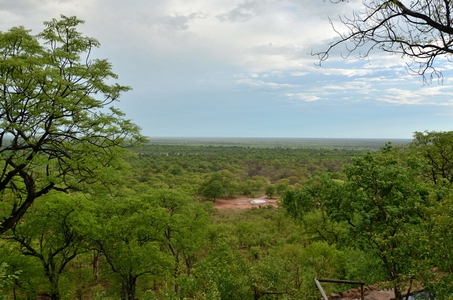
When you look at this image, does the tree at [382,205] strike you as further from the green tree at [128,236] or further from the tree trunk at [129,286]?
the tree trunk at [129,286]

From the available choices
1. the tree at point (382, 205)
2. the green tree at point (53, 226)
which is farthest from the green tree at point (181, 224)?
the tree at point (382, 205)

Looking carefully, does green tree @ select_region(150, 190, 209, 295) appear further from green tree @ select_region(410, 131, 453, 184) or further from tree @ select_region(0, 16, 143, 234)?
green tree @ select_region(410, 131, 453, 184)

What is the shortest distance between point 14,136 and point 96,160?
267 cm

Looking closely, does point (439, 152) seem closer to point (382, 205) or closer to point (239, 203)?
point (382, 205)

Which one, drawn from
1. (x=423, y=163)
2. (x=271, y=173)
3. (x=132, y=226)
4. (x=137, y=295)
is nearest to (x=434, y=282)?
(x=423, y=163)

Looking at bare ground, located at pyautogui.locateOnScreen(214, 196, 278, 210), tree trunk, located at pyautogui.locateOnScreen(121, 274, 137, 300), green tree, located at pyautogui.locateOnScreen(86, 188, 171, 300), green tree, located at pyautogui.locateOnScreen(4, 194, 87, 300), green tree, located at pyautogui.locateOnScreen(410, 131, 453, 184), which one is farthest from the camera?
bare ground, located at pyautogui.locateOnScreen(214, 196, 278, 210)

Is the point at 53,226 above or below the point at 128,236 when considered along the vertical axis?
above

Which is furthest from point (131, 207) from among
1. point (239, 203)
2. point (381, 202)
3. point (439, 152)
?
point (239, 203)

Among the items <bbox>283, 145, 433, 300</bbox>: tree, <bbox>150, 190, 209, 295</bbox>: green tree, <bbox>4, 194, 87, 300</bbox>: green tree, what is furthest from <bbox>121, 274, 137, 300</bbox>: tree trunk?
<bbox>283, 145, 433, 300</bbox>: tree

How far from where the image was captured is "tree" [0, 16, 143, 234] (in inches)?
353

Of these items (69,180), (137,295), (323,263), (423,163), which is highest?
(423,163)

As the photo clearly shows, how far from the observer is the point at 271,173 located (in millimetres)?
70812

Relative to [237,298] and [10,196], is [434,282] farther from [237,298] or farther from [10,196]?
[10,196]

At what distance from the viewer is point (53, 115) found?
9633 millimetres
